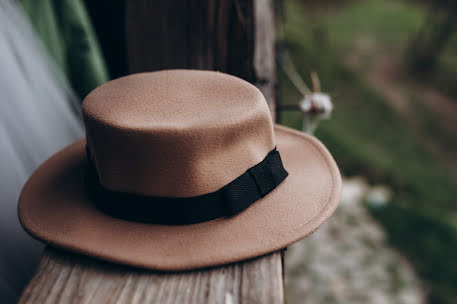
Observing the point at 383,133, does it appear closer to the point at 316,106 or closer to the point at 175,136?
the point at 316,106

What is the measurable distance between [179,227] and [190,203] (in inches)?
2.6

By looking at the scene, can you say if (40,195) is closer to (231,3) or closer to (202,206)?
(202,206)

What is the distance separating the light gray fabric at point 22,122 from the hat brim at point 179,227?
0.60 feet

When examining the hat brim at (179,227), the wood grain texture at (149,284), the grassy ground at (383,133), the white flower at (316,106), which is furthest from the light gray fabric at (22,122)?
the grassy ground at (383,133)

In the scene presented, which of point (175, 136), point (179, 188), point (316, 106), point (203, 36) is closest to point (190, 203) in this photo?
point (179, 188)

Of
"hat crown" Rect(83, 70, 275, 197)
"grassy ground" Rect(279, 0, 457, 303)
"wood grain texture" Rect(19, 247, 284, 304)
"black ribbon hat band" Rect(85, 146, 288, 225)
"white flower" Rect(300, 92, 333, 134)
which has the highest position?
"hat crown" Rect(83, 70, 275, 197)

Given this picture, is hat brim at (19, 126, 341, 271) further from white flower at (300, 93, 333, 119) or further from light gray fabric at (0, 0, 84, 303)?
white flower at (300, 93, 333, 119)

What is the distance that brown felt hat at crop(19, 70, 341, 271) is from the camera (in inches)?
31.0

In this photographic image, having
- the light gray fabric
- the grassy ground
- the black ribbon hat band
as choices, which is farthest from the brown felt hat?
the grassy ground

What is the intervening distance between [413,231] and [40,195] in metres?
3.89

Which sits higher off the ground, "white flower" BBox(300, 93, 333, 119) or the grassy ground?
"white flower" BBox(300, 93, 333, 119)

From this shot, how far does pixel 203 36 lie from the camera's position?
4.19ft

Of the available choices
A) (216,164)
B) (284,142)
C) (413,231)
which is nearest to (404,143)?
(413,231)

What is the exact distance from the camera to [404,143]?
5.98m
